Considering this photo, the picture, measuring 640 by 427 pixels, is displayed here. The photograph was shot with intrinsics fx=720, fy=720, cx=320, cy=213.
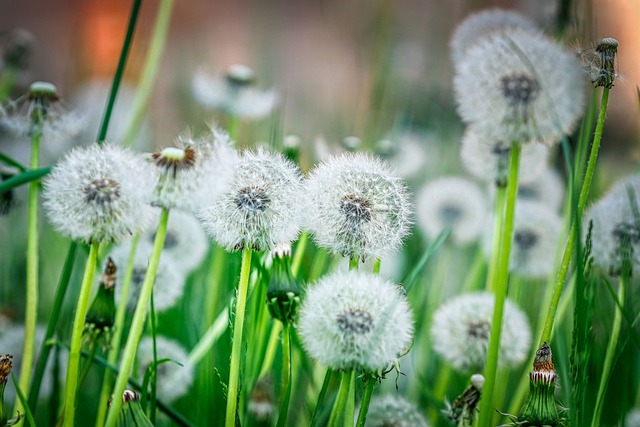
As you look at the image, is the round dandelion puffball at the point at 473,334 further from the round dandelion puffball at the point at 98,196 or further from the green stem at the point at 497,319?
the round dandelion puffball at the point at 98,196

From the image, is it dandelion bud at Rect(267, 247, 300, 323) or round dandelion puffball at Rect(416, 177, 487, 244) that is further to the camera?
round dandelion puffball at Rect(416, 177, 487, 244)

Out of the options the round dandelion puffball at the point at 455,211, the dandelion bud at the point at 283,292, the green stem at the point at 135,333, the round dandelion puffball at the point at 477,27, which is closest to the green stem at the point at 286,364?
the dandelion bud at the point at 283,292

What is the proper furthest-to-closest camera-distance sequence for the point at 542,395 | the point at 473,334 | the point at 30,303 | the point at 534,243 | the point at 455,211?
1. the point at 455,211
2. the point at 534,243
3. the point at 473,334
4. the point at 30,303
5. the point at 542,395

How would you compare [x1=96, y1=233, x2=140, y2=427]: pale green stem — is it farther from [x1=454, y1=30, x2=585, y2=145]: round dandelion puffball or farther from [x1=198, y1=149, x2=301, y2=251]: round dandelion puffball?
[x1=454, y1=30, x2=585, y2=145]: round dandelion puffball

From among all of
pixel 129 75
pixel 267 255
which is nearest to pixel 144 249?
pixel 267 255

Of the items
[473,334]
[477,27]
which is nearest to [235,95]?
[477,27]

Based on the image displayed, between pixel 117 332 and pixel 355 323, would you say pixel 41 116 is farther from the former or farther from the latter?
pixel 355 323

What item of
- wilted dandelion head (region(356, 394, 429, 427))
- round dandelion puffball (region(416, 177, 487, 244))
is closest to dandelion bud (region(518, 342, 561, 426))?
wilted dandelion head (region(356, 394, 429, 427))

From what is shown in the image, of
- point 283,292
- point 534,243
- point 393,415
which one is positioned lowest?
point 393,415

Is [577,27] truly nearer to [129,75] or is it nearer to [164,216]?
[164,216]
